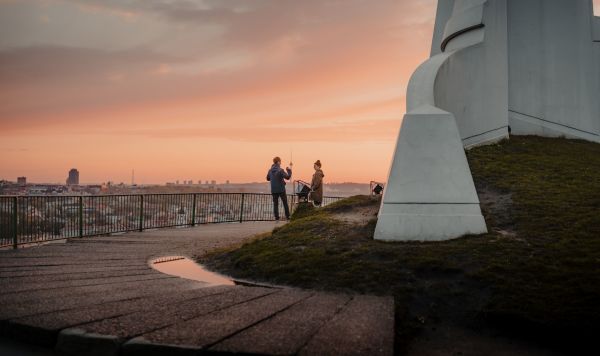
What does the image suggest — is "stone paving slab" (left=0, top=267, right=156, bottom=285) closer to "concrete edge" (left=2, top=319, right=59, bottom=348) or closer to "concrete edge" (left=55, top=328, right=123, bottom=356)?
"concrete edge" (left=2, top=319, right=59, bottom=348)

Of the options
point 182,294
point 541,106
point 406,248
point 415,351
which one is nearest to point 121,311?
point 182,294

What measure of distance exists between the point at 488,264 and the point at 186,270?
15.4 feet

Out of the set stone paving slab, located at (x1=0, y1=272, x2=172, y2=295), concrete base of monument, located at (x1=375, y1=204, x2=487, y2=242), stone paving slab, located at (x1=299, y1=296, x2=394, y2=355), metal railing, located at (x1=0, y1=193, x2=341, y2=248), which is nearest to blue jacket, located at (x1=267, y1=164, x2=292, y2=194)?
metal railing, located at (x1=0, y1=193, x2=341, y2=248)

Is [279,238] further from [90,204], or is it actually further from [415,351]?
[90,204]

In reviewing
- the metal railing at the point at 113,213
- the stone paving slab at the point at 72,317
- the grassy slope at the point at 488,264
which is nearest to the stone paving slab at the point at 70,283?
the stone paving slab at the point at 72,317

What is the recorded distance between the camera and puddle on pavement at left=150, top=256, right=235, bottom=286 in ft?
24.2

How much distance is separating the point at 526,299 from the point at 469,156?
29.0 ft

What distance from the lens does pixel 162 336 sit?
13.0 ft

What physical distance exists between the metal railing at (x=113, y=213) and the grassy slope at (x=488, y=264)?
191 inches

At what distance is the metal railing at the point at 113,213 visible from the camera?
36.5 feet

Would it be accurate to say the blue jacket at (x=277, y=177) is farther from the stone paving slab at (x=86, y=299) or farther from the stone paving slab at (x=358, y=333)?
the stone paving slab at (x=358, y=333)

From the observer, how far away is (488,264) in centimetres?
656

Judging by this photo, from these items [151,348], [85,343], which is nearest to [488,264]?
[151,348]

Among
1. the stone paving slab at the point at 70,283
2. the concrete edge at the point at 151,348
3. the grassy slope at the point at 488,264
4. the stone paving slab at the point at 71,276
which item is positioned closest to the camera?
the concrete edge at the point at 151,348
